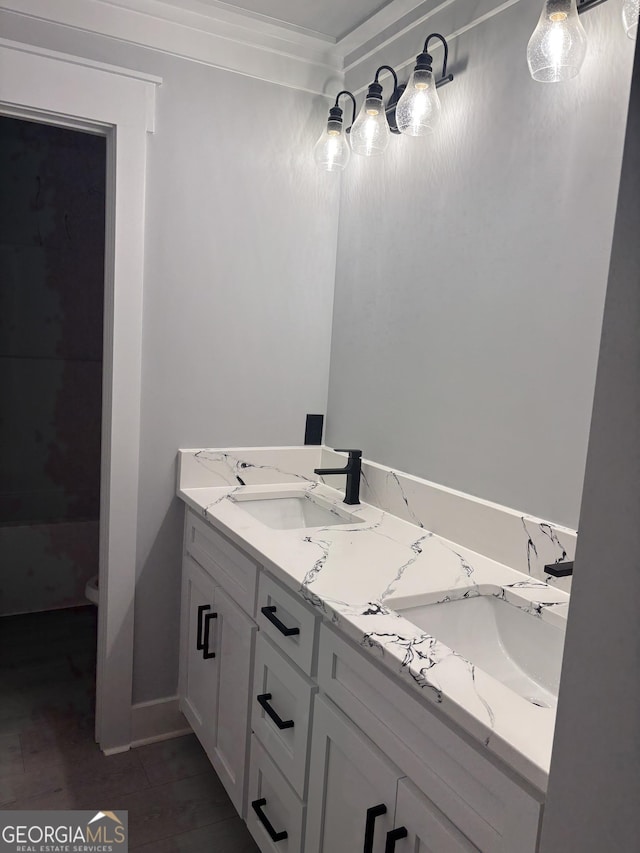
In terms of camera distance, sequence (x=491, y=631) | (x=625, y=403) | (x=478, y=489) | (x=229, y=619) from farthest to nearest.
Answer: (x=229, y=619), (x=478, y=489), (x=491, y=631), (x=625, y=403)

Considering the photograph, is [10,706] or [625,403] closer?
[625,403]

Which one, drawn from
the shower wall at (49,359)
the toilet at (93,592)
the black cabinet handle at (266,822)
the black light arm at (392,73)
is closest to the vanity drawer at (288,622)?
the black cabinet handle at (266,822)

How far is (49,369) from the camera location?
10.7 ft

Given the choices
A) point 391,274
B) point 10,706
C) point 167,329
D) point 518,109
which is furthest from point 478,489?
point 10,706

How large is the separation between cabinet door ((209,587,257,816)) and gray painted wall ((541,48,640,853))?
3.78ft

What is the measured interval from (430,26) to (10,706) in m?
2.59

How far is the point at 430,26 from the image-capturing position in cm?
184

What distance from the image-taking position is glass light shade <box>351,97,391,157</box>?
184cm

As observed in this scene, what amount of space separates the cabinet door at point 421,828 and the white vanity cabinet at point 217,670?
2.20ft

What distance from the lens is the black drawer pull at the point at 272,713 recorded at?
1.44 metres

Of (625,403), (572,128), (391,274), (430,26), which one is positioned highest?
(430,26)

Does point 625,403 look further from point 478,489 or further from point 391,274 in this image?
point 391,274

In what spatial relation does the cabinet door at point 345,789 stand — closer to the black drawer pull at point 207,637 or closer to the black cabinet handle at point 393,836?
the black cabinet handle at point 393,836

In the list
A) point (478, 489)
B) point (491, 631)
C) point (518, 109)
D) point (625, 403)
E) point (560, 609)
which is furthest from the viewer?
point (478, 489)
